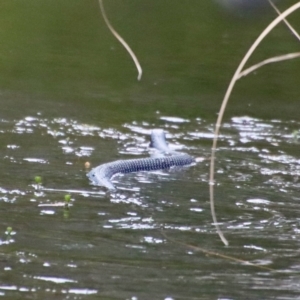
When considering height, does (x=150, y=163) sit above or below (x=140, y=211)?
above

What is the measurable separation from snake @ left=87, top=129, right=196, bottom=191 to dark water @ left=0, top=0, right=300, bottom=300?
0.11 metres

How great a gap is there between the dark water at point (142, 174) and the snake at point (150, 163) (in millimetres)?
105

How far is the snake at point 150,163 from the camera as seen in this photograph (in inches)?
249

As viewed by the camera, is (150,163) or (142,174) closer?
(142,174)

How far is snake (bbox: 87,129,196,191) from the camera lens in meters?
6.31

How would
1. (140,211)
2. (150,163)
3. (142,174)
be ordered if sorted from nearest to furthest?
1. (140,211)
2. (142,174)
3. (150,163)

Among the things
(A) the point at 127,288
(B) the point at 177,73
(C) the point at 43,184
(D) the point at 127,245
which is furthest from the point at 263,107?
(A) the point at 127,288

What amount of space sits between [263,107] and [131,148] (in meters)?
2.54

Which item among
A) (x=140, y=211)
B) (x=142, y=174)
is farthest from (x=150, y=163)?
(x=140, y=211)

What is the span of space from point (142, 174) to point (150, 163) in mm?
230

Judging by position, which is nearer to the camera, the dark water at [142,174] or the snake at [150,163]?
the dark water at [142,174]

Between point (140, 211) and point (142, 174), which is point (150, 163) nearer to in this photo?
point (142, 174)

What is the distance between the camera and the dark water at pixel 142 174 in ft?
14.2

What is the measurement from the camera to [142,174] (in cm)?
689
